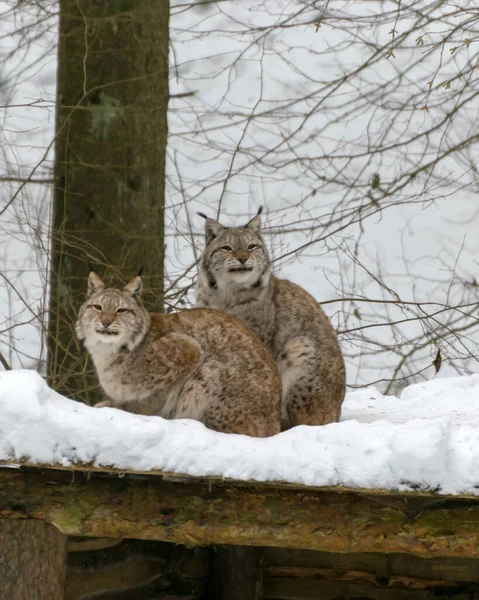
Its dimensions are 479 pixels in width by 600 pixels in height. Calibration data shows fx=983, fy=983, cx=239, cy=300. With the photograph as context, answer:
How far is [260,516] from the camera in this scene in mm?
3703

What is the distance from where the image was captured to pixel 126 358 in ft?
14.6

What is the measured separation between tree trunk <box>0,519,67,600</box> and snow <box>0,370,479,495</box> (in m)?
0.42

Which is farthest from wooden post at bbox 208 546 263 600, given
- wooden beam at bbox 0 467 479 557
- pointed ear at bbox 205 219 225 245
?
pointed ear at bbox 205 219 225 245

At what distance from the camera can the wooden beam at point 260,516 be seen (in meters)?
3.69

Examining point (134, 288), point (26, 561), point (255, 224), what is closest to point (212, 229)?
point (255, 224)

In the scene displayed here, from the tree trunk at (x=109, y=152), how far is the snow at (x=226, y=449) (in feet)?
11.0

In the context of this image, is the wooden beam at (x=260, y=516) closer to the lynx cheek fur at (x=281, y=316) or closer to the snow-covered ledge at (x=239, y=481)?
the snow-covered ledge at (x=239, y=481)

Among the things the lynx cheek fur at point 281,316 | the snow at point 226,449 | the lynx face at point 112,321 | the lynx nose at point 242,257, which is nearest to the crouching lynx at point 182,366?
the lynx face at point 112,321

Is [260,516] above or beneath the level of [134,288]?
beneath

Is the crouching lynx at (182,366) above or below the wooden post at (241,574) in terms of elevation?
above

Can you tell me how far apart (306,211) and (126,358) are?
320cm

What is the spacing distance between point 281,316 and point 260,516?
2121 millimetres

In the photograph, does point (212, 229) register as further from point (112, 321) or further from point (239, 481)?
point (239, 481)

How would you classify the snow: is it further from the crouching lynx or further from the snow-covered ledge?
the crouching lynx
